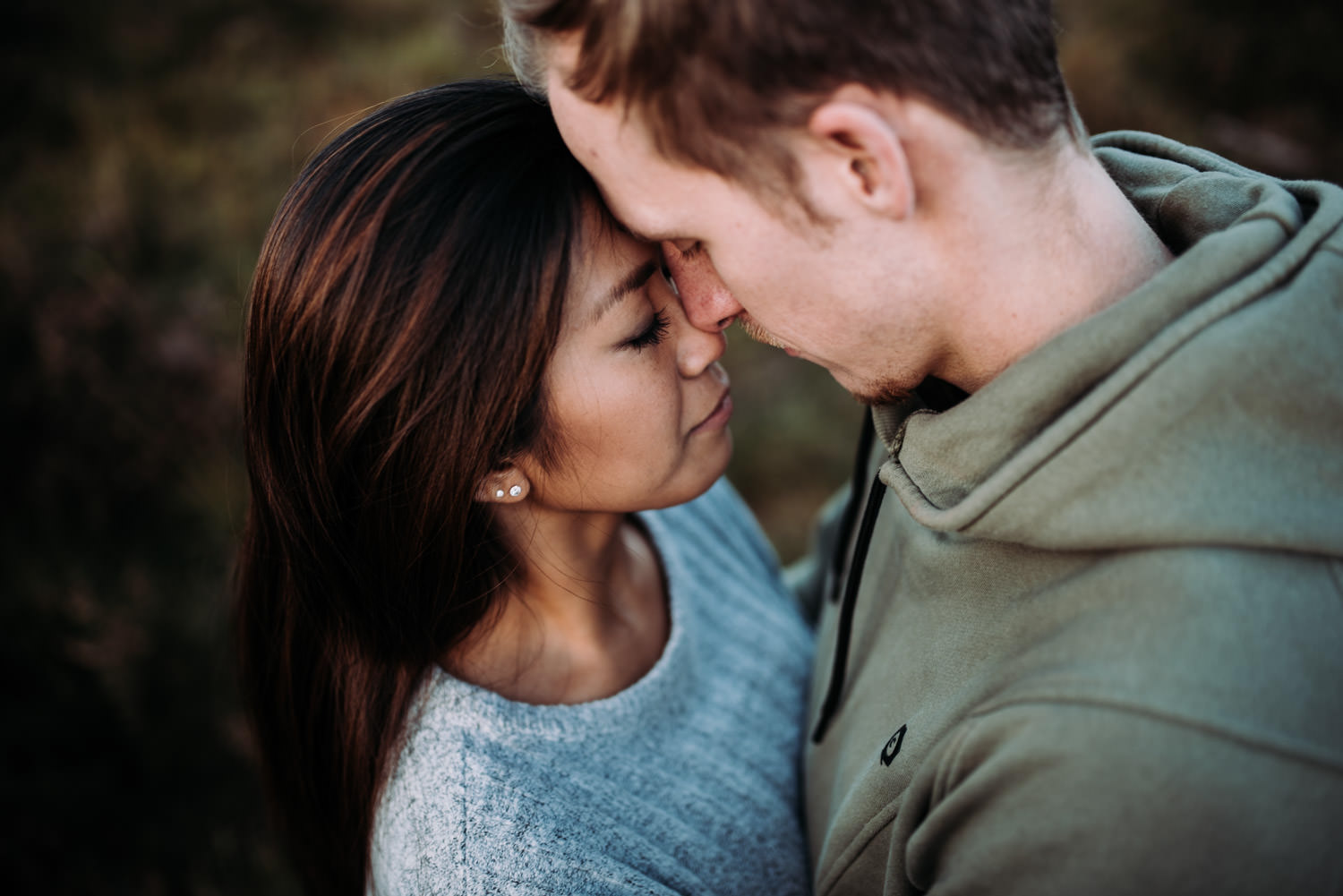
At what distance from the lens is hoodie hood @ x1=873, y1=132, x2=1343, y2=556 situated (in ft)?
3.91

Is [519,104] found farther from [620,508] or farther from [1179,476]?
[1179,476]

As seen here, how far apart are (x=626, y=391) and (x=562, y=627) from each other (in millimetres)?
661

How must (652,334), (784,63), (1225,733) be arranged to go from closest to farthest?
(1225,733), (784,63), (652,334)

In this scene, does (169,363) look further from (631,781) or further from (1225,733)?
(1225,733)

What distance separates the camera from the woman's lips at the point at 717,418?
209 cm

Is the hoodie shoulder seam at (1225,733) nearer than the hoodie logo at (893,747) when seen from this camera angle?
Yes

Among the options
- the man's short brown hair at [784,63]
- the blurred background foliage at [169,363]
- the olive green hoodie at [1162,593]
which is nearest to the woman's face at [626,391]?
the man's short brown hair at [784,63]

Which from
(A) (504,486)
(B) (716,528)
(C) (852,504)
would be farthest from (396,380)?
(B) (716,528)

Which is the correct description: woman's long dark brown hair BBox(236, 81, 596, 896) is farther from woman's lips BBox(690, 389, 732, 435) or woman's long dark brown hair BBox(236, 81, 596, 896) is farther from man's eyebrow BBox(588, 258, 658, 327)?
woman's lips BBox(690, 389, 732, 435)

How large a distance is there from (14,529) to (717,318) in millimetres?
3713

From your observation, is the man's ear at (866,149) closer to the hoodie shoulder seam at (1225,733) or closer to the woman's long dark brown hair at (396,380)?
the woman's long dark brown hair at (396,380)

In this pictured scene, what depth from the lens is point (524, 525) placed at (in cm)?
208

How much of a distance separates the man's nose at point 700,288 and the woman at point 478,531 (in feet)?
0.14

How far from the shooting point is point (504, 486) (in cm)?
188
